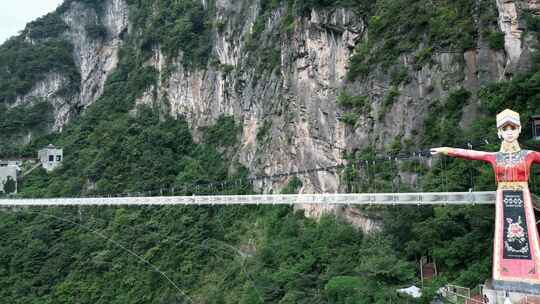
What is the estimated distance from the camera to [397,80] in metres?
18.1

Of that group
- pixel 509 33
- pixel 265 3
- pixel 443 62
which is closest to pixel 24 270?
pixel 265 3

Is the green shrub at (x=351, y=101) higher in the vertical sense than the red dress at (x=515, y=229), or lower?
higher

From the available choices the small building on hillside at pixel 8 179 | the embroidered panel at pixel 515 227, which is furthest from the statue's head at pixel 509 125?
the small building on hillside at pixel 8 179

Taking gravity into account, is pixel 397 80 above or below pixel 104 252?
above

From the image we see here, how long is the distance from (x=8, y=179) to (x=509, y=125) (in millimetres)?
36318

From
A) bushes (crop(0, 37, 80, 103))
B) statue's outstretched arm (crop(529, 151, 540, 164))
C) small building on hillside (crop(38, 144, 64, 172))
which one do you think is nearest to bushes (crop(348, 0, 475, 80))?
statue's outstretched arm (crop(529, 151, 540, 164))

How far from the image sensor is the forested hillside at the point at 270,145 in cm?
1477

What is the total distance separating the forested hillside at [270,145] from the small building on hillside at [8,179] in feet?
2.19

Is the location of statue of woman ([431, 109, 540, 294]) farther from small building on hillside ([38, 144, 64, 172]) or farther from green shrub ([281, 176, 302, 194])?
small building on hillside ([38, 144, 64, 172])

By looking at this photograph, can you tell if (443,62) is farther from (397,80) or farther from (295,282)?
(295,282)

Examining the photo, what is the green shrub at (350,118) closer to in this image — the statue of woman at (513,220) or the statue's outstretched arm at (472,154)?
the statue's outstretched arm at (472,154)

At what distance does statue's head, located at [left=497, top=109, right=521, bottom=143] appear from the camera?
11250 millimetres

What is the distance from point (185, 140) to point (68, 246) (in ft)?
33.8

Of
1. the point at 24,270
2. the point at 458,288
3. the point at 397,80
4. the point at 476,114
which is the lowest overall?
the point at 24,270
